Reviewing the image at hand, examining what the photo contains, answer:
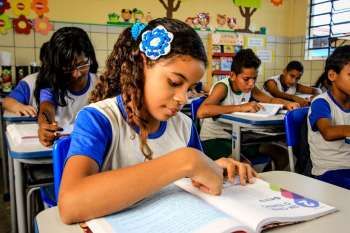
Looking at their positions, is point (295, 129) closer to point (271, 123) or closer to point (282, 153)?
point (271, 123)

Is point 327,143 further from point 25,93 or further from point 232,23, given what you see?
point 232,23

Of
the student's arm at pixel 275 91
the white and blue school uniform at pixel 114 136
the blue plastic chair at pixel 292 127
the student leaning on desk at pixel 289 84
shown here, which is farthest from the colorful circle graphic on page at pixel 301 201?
the student leaning on desk at pixel 289 84

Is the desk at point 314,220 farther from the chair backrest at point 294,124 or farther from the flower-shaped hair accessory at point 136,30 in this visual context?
the chair backrest at point 294,124

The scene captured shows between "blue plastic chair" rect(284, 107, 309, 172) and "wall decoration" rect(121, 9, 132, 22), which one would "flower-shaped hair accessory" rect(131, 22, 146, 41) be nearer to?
"blue plastic chair" rect(284, 107, 309, 172)

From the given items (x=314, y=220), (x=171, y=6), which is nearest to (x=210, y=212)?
(x=314, y=220)

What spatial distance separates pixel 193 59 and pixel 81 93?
3.76ft

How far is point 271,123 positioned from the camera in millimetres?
1890

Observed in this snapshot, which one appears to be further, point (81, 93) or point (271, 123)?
point (271, 123)

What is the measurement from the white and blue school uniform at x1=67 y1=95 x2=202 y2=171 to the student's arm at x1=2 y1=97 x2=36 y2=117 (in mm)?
1283

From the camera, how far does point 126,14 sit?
136 inches

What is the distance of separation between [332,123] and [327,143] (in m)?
0.10

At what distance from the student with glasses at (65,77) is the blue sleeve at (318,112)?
3.57 feet

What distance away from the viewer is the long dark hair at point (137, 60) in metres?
0.76

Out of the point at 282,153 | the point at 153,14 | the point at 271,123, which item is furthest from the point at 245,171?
the point at 153,14
